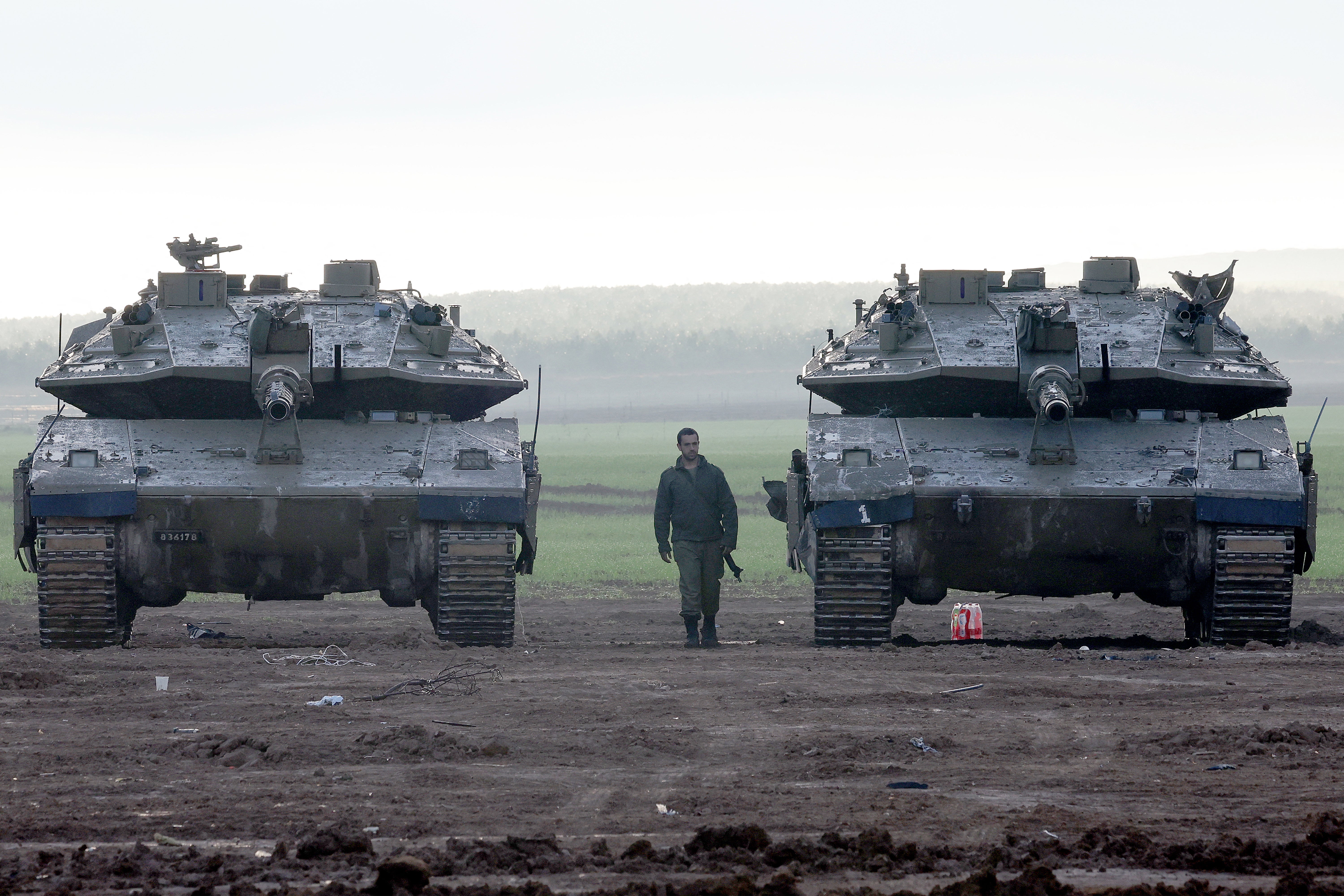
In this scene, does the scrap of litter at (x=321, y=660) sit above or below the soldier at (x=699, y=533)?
below

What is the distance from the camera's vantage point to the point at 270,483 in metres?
12.8

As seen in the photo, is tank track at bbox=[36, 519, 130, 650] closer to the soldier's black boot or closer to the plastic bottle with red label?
the soldier's black boot

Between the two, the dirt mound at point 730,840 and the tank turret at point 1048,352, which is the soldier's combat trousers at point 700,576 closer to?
the tank turret at point 1048,352

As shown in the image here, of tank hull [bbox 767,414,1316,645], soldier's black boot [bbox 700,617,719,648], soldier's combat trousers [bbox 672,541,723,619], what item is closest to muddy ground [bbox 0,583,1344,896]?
tank hull [bbox 767,414,1316,645]

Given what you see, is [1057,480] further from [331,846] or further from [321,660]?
[331,846]

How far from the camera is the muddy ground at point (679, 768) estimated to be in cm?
586

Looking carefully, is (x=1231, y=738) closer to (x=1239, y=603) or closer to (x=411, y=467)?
(x=1239, y=603)

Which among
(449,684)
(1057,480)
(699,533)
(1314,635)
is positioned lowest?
(1314,635)

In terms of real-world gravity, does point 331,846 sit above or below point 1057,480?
below

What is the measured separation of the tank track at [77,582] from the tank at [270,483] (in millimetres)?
14

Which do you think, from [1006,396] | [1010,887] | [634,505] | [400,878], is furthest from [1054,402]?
[634,505]

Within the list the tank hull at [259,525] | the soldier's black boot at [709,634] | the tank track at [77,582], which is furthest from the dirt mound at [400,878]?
the soldier's black boot at [709,634]

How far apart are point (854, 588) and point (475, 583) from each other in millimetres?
2942

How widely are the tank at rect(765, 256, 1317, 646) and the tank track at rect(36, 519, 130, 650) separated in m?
5.39
